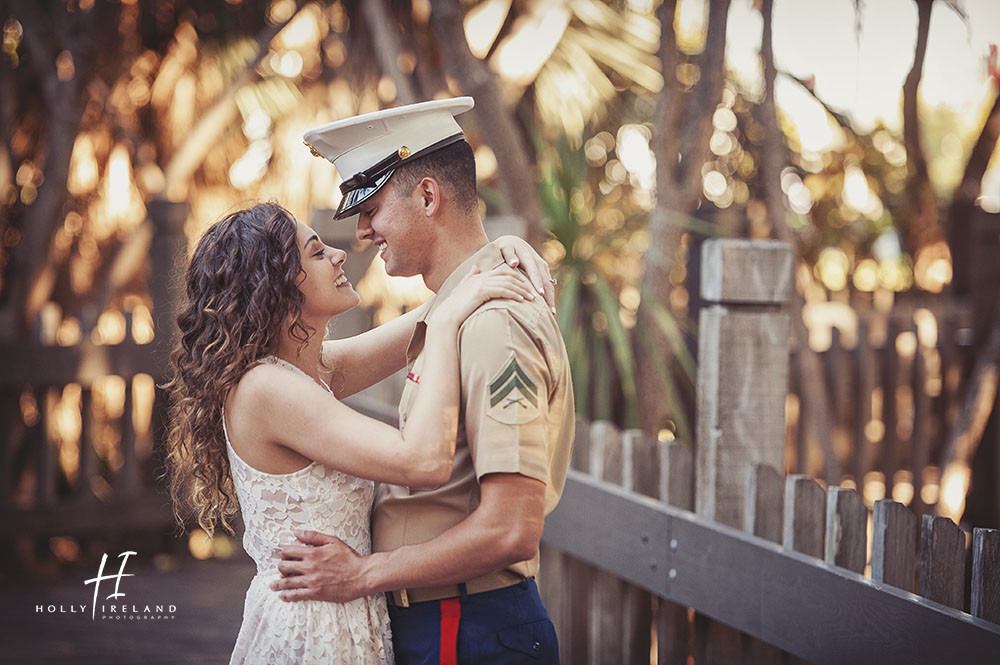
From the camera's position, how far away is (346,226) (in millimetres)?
4219

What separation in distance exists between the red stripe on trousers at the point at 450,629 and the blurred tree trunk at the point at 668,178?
2863 mm

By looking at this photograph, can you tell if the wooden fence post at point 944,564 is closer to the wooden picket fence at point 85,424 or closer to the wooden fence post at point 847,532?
the wooden fence post at point 847,532

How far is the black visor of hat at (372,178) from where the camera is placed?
2.00 meters

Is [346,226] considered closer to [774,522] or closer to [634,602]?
[634,602]

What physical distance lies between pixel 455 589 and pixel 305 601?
28cm

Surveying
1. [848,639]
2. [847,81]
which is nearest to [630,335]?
[847,81]

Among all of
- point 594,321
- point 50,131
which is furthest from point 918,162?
point 50,131

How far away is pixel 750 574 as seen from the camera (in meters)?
2.31

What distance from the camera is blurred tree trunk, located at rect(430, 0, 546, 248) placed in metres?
4.83

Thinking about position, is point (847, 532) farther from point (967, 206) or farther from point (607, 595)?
point (967, 206)

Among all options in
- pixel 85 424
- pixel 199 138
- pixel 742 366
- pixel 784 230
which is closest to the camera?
pixel 742 366

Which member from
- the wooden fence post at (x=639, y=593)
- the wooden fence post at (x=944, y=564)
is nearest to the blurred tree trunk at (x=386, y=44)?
the wooden fence post at (x=639, y=593)

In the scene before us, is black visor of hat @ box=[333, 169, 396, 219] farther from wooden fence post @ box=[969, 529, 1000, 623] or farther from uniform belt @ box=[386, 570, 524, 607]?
wooden fence post @ box=[969, 529, 1000, 623]

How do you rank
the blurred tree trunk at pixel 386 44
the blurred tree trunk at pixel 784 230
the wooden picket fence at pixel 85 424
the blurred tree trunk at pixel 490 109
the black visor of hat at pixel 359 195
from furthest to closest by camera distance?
the blurred tree trunk at pixel 386 44 → the wooden picket fence at pixel 85 424 → the blurred tree trunk at pixel 490 109 → the blurred tree trunk at pixel 784 230 → the black visor of hat at pixel 359 195
